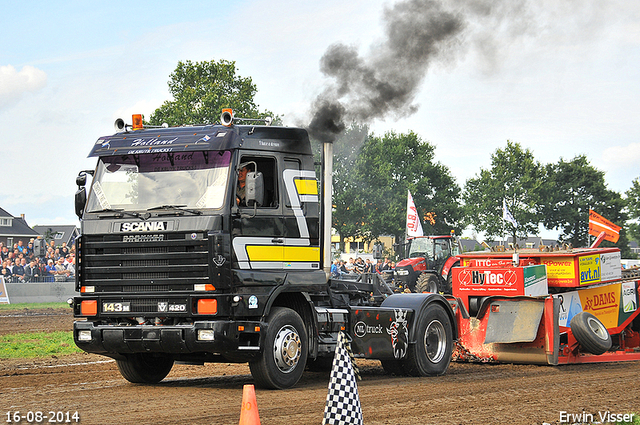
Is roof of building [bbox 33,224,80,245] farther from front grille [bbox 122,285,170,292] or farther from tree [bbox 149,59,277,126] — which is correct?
front grille [bbox 122,285,170,292]

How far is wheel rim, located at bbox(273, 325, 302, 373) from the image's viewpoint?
897 cm

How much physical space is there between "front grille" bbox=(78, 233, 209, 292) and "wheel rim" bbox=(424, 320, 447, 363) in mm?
4159

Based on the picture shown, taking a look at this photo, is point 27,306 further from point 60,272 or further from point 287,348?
point 287,348

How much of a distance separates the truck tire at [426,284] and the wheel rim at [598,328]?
15.5m

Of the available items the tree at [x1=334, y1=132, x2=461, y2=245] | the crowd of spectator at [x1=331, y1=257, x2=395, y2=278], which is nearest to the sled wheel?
the crowd of spectator at [x1=331, y1=257, x2=395, y2=278]

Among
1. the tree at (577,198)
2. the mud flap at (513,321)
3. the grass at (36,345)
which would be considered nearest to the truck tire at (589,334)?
the mud flap at (513,321)

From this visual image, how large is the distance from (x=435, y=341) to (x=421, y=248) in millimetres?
20073

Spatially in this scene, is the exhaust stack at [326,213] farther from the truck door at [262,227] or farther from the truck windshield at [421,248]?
the truck windshield at [421,248]

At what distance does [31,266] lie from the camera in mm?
30438

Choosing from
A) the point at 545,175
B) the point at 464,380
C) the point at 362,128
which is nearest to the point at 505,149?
the point at 545,175

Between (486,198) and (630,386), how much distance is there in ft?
203

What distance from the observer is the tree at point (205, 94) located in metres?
44.1

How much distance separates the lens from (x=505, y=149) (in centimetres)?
7131

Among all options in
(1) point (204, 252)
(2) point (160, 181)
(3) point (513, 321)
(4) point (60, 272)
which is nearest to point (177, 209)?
(2) point (160, 181)
